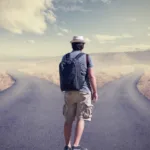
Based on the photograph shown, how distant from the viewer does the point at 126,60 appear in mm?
68312

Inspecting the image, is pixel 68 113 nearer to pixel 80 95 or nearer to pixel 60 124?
pixel 80 95

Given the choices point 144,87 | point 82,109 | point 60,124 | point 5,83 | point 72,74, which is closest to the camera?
point 72,74

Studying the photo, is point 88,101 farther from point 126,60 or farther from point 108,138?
point 126,60

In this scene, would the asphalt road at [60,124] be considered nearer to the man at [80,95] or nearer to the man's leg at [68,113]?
the man's leg at [68,113]

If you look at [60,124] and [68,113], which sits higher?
[68,113]

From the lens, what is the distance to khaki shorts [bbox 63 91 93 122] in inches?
216

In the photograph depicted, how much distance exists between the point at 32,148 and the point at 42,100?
5.30 meters

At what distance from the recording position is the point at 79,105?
5.52m

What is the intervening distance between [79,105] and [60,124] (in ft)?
7.23

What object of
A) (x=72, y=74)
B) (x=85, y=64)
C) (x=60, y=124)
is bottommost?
(x=60, y=124)

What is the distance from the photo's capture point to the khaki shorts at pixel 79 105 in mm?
5480

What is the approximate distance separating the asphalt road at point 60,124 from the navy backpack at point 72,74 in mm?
1125

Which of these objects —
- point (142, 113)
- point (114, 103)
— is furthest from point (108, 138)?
point (114, 103)

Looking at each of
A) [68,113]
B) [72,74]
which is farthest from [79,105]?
[72,74]
